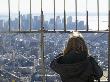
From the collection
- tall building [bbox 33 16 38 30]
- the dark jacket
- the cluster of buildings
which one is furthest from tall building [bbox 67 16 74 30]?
the dark jacket

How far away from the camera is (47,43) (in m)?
7.99

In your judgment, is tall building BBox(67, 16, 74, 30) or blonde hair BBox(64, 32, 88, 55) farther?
tall building BBox(67, 16, 74, 30)

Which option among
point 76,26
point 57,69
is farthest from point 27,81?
point 57,69

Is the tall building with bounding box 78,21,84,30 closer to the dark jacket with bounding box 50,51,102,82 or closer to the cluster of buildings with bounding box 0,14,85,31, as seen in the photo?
the cluster of buildings with bounding box 0,14,85,31

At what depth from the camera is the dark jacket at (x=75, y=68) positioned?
5.14 meters

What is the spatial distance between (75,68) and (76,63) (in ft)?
0.20

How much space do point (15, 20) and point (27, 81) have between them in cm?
120

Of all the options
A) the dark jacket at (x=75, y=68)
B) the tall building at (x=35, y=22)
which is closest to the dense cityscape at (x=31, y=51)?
the tall building at (x=35, y=22)

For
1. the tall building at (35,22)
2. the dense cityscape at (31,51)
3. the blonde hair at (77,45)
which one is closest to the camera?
the blonde hair at (77,45)

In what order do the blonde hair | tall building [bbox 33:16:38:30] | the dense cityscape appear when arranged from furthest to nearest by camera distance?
tall building [bbox 33:16:38:30] < the dense cityscape < the blonde hair

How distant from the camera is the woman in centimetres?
514

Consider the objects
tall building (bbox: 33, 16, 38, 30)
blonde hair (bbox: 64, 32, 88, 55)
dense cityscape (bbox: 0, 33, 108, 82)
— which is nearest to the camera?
blonde hair (bbox: 64, 32, 88, 55)

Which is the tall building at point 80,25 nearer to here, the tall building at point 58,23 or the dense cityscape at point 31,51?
the dense cityscape at point 31,51

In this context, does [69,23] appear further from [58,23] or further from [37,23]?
[37,23]
